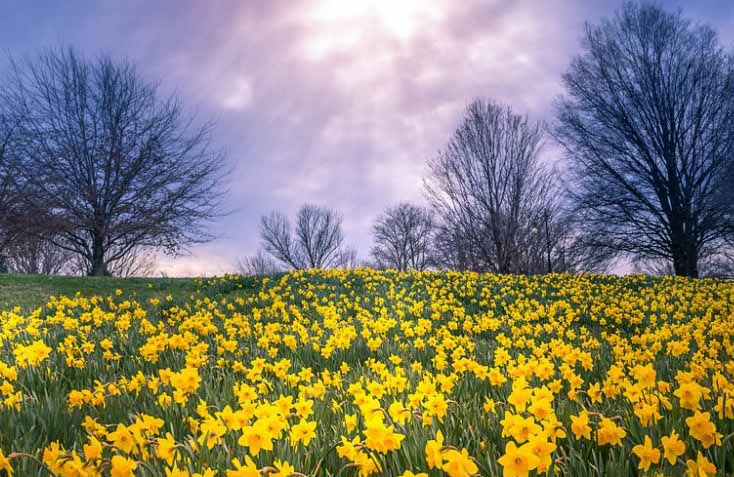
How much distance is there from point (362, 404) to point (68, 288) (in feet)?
39.6

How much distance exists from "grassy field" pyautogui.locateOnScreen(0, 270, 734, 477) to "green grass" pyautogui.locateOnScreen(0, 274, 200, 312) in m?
2.71

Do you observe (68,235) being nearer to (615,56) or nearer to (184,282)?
(184,282)

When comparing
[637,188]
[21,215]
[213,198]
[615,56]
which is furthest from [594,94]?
[21,215]

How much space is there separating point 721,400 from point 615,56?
69.4ft

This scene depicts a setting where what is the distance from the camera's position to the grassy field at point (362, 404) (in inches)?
61.2

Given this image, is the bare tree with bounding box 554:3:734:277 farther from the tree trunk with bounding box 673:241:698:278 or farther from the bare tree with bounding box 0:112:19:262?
the bare tree with bounding box 0:112:19:262

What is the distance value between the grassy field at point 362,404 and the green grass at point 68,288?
2.71m

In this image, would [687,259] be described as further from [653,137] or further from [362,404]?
[362,404]

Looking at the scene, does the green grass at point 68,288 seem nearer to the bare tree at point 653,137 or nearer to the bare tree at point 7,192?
the bare tree at point 7,192

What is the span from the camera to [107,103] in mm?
19172

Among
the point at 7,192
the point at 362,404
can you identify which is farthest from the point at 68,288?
the point at 362,404

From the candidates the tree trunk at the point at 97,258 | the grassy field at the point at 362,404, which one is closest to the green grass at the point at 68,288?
the grassy field at the point at 362,404

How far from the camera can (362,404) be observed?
2.03 m

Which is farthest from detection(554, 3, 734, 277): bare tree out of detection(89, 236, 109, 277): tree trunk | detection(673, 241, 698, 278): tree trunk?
detection(89, 236, 109, 277): tree trunk
